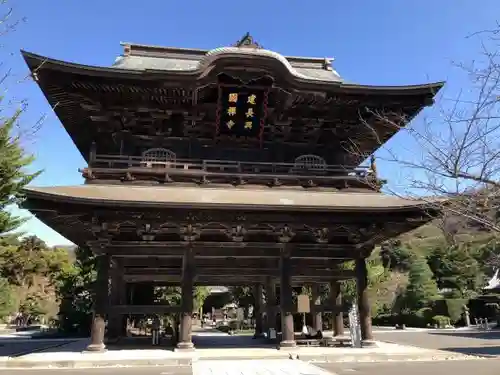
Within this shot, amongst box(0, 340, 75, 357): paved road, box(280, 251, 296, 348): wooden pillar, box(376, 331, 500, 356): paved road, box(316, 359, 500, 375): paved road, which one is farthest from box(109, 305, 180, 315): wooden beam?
box(376, 331, 500, 356): paved road

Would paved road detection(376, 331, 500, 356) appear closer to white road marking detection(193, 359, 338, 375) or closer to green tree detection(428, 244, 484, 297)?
white road marking detection(193, 359, 338, 375)

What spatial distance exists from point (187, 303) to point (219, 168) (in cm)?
487

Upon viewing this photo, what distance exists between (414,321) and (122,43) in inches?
1429

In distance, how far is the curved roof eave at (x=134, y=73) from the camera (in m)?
11.9

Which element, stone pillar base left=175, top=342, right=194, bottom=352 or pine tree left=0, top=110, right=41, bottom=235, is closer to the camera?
pine tree left=0, top=110, right=41, bottom=235

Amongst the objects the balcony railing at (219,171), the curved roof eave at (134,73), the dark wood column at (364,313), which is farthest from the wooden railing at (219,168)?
the dark wood column at (364,313)

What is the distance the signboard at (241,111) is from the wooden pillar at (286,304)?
474 centimetres

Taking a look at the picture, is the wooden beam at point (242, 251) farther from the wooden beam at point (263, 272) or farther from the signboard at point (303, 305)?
the signboard at point (303, 305)

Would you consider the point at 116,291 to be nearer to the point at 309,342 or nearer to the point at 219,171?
the point at 219,171

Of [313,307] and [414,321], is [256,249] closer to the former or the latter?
[313,307]

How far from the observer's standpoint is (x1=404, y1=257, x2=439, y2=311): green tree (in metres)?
41.9

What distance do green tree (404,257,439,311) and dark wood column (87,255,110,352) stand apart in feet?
120

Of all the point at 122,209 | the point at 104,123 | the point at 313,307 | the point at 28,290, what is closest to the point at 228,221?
the point at 122,209

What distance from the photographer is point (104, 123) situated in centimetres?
1507
